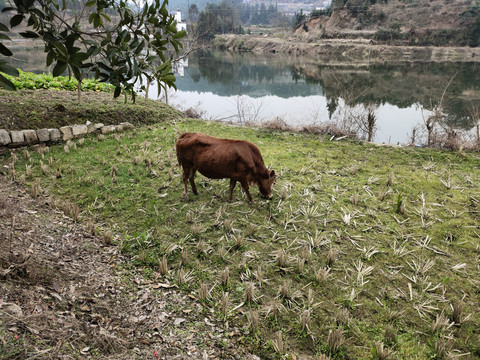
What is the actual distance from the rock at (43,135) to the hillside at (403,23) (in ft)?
177

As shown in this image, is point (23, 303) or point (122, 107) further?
point (122, 107)

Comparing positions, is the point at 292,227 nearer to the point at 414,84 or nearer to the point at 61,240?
the point at 61,240

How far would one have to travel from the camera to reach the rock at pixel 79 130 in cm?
959

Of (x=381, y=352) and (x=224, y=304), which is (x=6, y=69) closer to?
(x=224, y=304)

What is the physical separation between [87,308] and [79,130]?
298 inches

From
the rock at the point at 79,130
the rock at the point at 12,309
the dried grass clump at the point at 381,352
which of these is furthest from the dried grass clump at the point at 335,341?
the rock at the point at 79,130

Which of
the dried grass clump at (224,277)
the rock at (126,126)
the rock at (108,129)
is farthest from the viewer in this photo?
the rock at (126,126)

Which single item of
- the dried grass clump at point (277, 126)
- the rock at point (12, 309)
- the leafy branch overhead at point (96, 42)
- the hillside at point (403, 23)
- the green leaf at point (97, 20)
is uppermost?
the hillside at point (403, 23)

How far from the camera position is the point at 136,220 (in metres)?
5.78

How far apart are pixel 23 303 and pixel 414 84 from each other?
2889 centimetres

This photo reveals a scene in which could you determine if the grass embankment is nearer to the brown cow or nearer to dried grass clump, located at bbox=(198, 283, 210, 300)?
the brown cow

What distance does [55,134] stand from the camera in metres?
9.13

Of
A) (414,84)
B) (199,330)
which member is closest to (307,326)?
(199,330)

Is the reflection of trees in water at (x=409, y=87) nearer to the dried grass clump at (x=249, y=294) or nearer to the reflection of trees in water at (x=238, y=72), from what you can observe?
the reflection of trees in water at (x=238, y=72)
